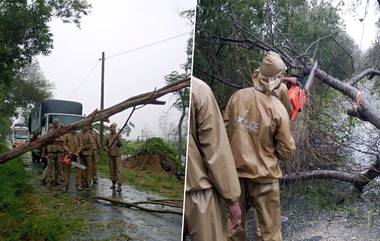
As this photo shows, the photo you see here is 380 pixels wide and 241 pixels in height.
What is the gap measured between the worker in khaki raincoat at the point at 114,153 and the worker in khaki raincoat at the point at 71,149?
63mm

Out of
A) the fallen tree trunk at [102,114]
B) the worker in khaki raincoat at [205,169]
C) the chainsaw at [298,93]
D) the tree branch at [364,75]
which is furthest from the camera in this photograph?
the tree branch at [364,75]

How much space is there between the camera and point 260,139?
5.03 feet

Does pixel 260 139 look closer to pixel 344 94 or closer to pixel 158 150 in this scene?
pixel 344 94

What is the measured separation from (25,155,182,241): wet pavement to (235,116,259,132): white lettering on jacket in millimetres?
678

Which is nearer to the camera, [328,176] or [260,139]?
[260,139]

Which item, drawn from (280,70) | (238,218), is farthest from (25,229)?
(280,70)

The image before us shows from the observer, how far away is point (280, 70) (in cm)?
154

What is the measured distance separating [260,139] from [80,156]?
810 mm

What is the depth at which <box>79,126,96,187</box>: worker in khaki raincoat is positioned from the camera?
33.1 inches

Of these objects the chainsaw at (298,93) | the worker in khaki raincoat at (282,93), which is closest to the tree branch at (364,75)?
the chainsaw at (298,93)

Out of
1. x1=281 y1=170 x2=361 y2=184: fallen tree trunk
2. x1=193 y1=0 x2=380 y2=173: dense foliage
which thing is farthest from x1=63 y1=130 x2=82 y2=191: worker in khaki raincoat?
x1=281 y1=170 x2=361 y2=184: fallen tree trunk

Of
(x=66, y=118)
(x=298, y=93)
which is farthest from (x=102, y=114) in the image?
(x=298, y=93)

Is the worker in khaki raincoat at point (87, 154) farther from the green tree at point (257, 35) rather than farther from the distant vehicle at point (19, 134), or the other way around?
the green tree at point (257, 35)

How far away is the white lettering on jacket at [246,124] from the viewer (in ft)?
4.85
